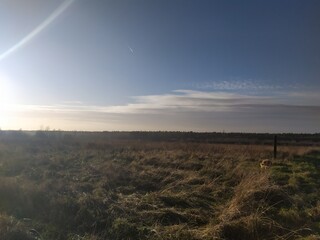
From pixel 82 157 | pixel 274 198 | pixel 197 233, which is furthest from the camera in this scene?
pixel 82 157

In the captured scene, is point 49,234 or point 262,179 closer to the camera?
point 49,234

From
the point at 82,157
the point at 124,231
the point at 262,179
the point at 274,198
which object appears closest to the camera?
the point at 124,231

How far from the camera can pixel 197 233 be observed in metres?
8.65

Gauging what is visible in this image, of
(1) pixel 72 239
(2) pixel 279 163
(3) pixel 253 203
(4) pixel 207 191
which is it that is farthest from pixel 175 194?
(2) pixel 279 163

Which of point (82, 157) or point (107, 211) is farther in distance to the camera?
point (82, 157)

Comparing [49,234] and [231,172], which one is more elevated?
[231,172]

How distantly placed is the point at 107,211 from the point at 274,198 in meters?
4.81

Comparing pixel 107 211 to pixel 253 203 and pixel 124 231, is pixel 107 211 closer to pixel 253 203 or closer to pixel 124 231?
pixel 124 231

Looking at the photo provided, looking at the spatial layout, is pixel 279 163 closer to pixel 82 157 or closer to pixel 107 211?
pixel 82 157

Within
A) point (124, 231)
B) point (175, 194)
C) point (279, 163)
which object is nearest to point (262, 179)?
point (175, 194)

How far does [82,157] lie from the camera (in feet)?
81.5

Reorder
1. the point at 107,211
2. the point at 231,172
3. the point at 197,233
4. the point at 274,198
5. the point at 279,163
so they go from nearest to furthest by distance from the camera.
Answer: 1. the point at 197,233
2. the point at 107,211
3. the point at 274,198
4. the point at 231,172
5. the point at 279,163

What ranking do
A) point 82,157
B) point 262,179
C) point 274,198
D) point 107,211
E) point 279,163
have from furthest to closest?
point 82,157
point 279,163
point 262,179
point 274,198
point 107,211

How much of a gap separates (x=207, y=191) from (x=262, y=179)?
1855mm
